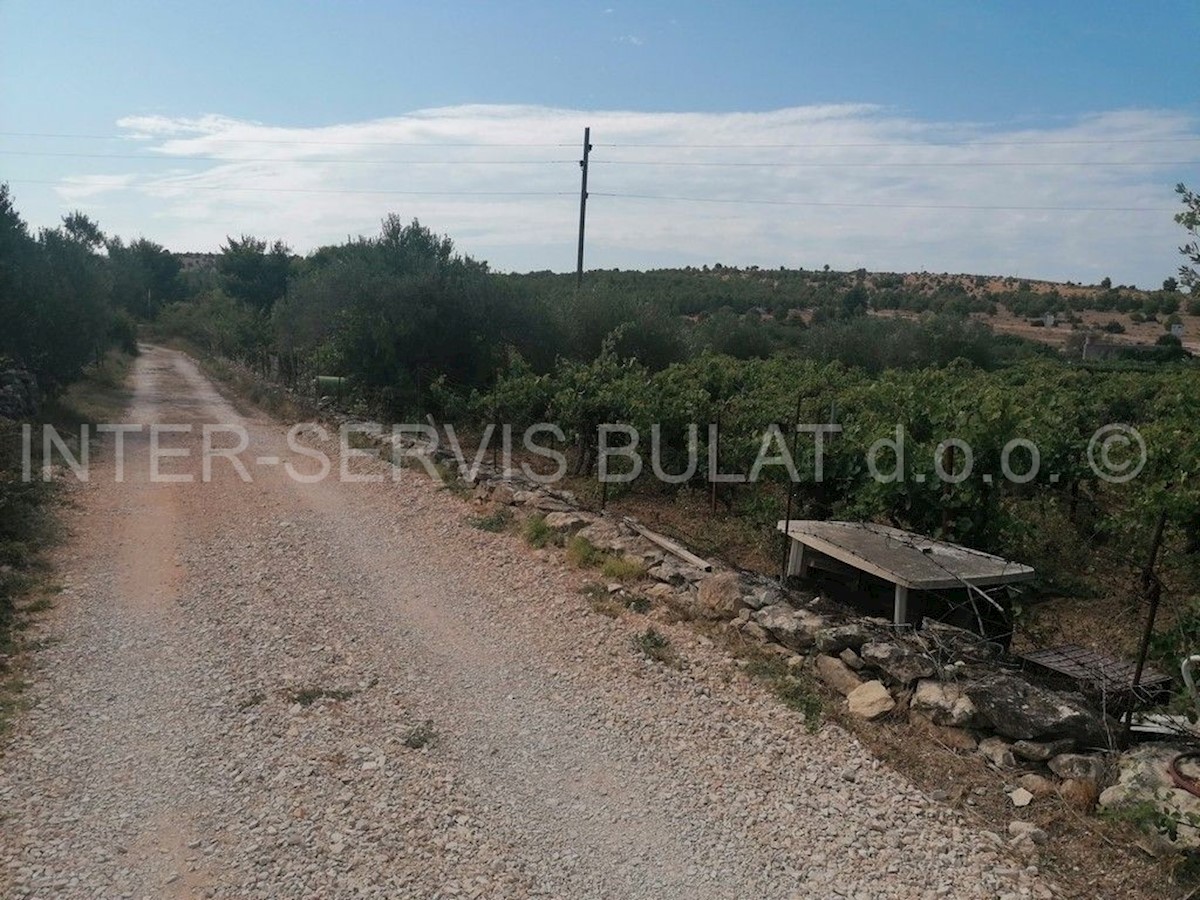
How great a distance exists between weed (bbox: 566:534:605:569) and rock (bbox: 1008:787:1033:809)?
445 centimetres

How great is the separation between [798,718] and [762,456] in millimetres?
4363

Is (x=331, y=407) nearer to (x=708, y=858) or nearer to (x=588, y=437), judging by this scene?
(x=588, y=437)

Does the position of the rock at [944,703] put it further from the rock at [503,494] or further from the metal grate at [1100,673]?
the rock at [503,494]

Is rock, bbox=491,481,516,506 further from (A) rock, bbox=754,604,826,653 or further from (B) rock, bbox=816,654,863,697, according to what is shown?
(B) rock, bbox=816,654,863,697

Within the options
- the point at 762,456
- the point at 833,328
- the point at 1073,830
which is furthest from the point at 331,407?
the point at 833,328

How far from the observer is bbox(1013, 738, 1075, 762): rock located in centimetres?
466

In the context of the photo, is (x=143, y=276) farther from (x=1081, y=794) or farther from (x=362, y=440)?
(x=1081, y=794)

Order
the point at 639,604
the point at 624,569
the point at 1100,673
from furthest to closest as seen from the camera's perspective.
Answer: the point at 624,569
the point at 639,604
the point at 1100,673

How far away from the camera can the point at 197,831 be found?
13.6 feet

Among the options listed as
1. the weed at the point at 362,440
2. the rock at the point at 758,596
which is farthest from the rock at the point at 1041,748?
the weed at the point at 362,440

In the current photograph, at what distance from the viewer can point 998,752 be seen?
480cm

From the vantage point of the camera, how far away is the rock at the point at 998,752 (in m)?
→ 4.75

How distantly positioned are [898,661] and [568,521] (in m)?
4.37

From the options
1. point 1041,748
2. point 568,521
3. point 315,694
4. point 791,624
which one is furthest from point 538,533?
point 1041,748
